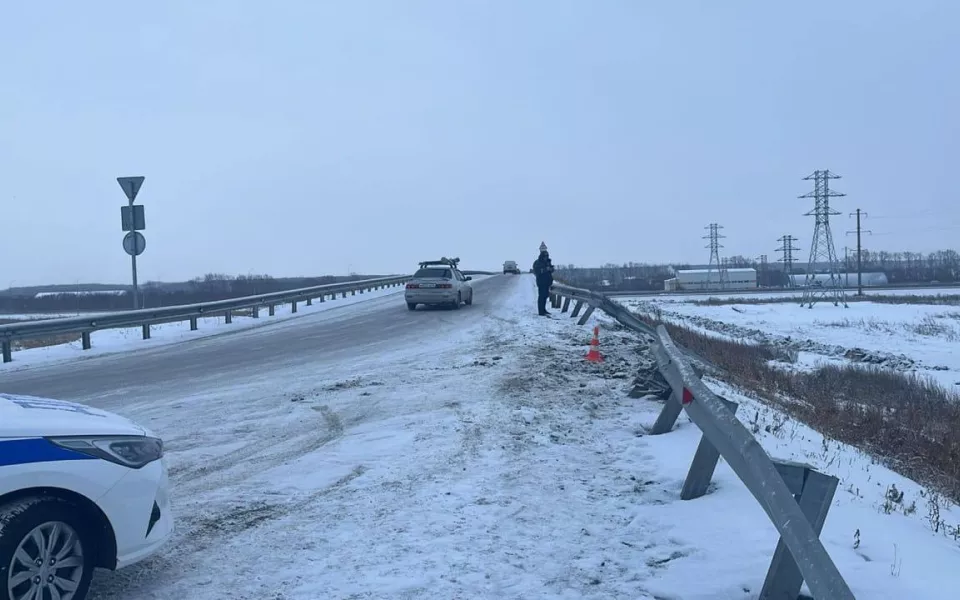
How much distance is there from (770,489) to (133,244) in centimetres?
1902

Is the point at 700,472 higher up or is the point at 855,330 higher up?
the point at 700,472

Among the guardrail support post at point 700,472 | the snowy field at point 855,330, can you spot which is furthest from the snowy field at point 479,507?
the snowy field at point 855,330

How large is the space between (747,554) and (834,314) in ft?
154

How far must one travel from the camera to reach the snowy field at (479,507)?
4.63m

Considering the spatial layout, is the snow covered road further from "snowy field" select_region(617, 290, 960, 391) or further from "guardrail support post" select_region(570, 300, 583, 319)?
"snowy field" select_region(617, 290, 960, 391)

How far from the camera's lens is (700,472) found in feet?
19.5

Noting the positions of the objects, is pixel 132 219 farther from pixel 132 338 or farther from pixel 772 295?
pixel 772 295

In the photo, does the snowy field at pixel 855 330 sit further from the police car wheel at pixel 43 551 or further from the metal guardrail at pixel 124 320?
the police car wheel at pixel 43 551

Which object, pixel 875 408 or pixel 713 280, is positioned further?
pixel 713 280

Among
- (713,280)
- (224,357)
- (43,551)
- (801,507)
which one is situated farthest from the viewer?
(713,280)

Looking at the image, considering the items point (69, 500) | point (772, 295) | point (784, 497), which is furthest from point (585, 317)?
point (772, 295)

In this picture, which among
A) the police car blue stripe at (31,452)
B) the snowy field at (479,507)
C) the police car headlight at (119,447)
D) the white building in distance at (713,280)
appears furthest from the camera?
the white building in distance at (713,280)

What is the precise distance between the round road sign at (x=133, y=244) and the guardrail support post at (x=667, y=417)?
51.2 ft

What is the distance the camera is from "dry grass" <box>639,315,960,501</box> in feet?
33.4
